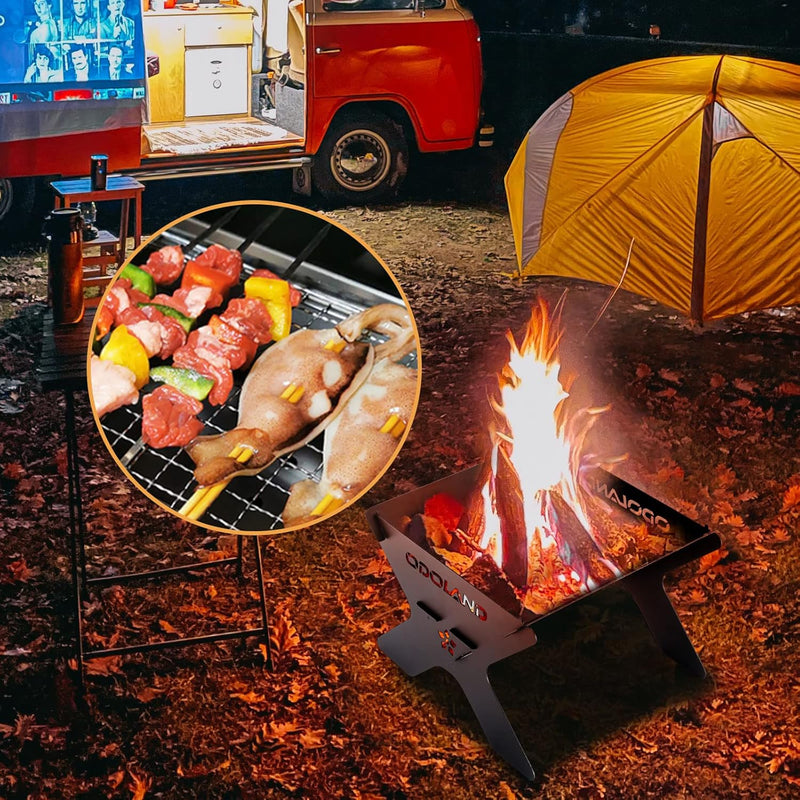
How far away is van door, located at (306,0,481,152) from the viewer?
931cm

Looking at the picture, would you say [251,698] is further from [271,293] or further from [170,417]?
[271,293]

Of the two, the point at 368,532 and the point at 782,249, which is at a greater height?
the point at 782,249

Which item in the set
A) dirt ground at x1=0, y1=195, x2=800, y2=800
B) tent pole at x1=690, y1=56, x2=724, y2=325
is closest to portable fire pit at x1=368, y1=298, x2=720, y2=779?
dirt ground at x1=0, y1=195, x2=800, y2=800

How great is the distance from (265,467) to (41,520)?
2.50 m

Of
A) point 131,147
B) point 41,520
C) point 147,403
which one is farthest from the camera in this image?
point 131,147

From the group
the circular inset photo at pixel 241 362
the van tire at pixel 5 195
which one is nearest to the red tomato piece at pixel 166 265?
the circular inset photo at pixel 241 362

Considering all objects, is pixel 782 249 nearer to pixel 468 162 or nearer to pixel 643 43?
pixel 468 162

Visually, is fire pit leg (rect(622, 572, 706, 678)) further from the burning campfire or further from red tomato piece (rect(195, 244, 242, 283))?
red tomato piece (rect(195, 244, 242, 283))

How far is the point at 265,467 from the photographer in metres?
2.76

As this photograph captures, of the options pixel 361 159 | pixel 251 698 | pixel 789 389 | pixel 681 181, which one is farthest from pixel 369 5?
pixel 251 698

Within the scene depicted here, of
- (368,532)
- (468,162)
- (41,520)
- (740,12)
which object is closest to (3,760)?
(41,520)

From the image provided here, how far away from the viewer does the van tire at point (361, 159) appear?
988 cm

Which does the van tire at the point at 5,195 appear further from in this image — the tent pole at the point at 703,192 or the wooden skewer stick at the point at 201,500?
the wooden skewer stick at the point at 201,500

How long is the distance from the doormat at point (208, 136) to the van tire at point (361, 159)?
0.59 meters
